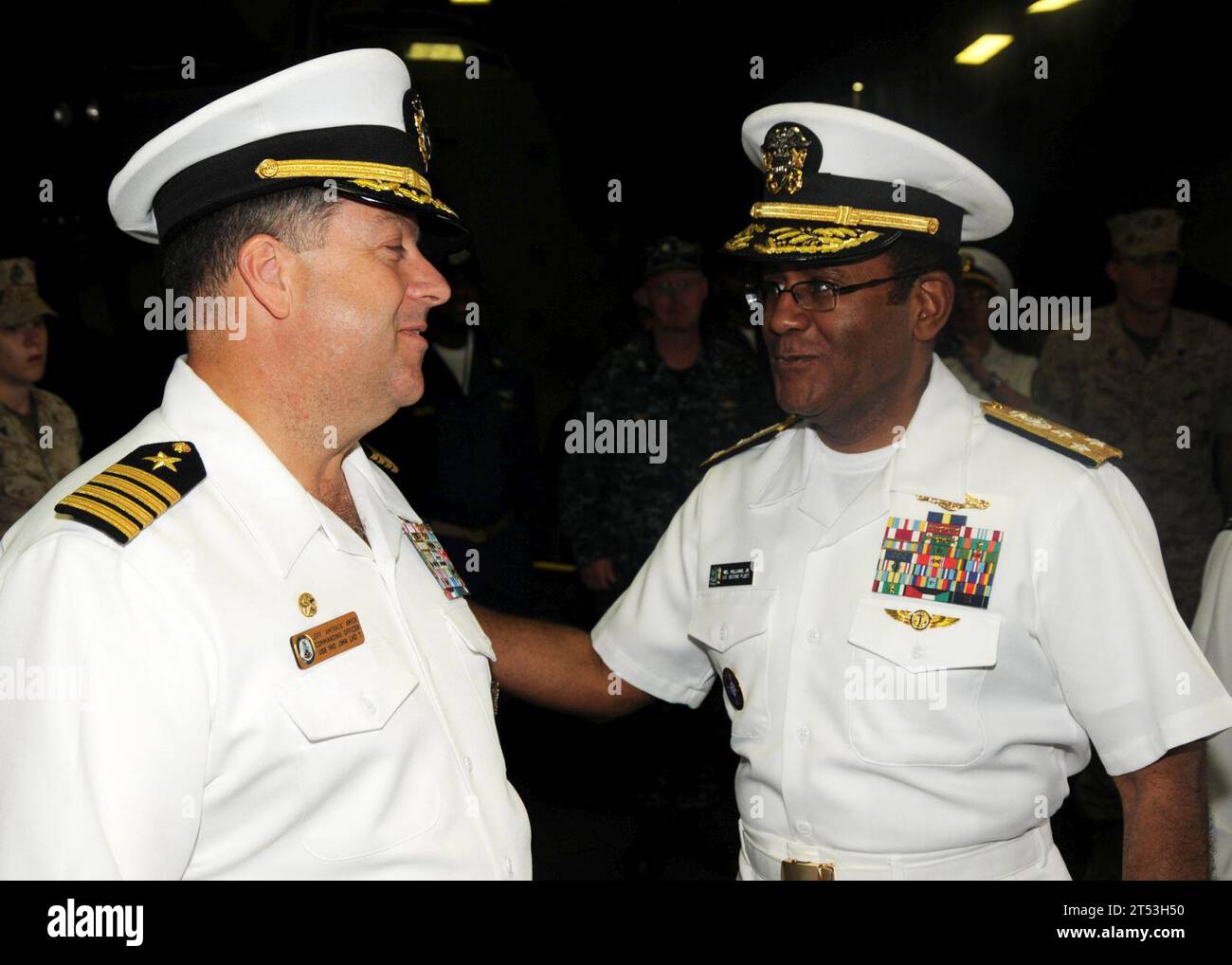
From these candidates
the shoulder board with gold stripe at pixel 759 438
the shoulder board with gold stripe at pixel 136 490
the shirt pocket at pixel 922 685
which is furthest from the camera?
the shoulder board with gold stripe at pixel 759 438

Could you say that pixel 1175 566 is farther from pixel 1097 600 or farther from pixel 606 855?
pixel 1097 600

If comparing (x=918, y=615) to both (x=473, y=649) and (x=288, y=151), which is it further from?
(x=288, y=151)

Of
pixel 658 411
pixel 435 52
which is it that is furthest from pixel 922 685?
pixel 435 52

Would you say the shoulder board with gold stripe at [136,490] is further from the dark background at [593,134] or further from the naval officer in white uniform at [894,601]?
the dark background at [593,134]

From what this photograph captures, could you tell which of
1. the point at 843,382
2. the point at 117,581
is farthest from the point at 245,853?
the point at 843,382

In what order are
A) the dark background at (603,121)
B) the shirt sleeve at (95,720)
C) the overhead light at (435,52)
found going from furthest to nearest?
the overhead light at (435,52), the dark background at (603,121), the shirt sleeve at (95,720)

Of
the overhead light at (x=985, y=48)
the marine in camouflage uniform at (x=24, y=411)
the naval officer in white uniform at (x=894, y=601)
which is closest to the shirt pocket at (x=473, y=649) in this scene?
the naval officer in white uniform at (x=894, y=601)

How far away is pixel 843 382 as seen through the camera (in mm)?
2064

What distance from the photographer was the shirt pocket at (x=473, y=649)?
71.2 inches

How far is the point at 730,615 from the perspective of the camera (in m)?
2.10

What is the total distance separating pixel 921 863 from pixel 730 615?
0.53 meters

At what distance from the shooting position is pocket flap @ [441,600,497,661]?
1.82 metres

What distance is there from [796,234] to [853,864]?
1.09m

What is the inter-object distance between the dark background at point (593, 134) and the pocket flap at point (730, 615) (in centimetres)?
208
